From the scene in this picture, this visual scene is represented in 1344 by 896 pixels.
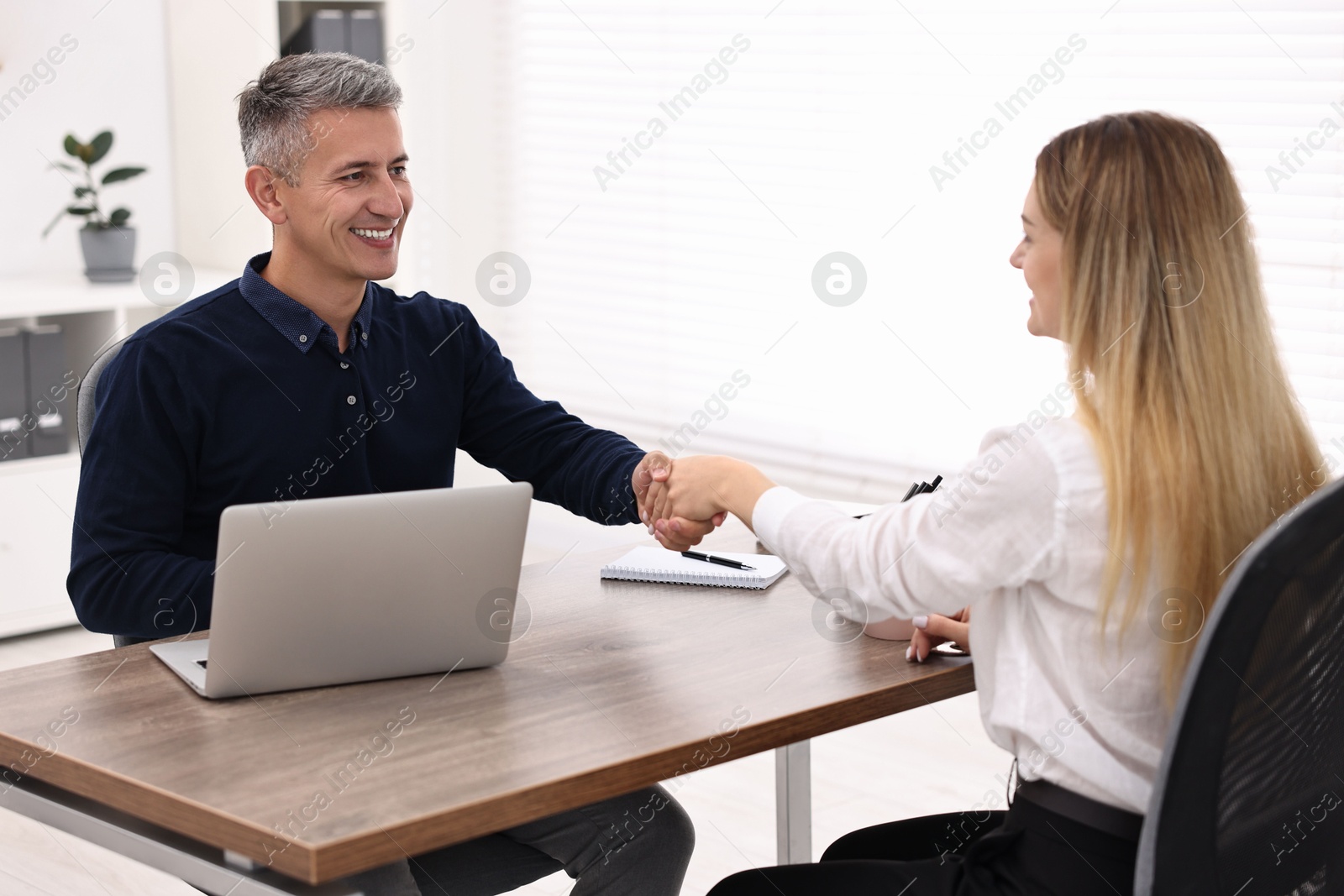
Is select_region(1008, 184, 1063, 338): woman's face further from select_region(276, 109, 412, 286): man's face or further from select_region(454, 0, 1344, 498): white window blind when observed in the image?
select_region(454, 0, 1344, 498): white window blind

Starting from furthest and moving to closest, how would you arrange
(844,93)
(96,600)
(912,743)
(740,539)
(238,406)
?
(844,93), (912,743), (740,539), (238,406), (96,600)

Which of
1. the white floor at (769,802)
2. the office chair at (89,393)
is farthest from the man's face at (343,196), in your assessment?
the white floor at (769,802)

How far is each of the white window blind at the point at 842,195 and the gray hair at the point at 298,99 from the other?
1696mm

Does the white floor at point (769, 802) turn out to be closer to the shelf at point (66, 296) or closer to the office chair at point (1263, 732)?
the shelf at point (66, 296)

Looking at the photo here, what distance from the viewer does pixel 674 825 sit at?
1737mm

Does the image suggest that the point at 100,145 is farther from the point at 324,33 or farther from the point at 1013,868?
the point at 1013,868

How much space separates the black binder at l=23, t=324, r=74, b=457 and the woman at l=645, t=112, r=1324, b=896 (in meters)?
3.14

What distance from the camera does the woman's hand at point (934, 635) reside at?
1.59 meters

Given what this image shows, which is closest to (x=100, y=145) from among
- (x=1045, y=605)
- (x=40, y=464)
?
(x=40, y=464)

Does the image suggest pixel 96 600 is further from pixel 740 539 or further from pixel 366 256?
pixel 740 539

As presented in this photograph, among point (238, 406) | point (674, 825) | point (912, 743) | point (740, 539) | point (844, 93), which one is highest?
point (844, 93)

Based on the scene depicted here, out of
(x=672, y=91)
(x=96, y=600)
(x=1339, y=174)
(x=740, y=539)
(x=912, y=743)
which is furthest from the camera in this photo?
(x=672, y=91)

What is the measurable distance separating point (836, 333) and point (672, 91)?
0.91m

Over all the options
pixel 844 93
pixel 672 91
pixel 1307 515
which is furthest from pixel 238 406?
pixel 672 91
